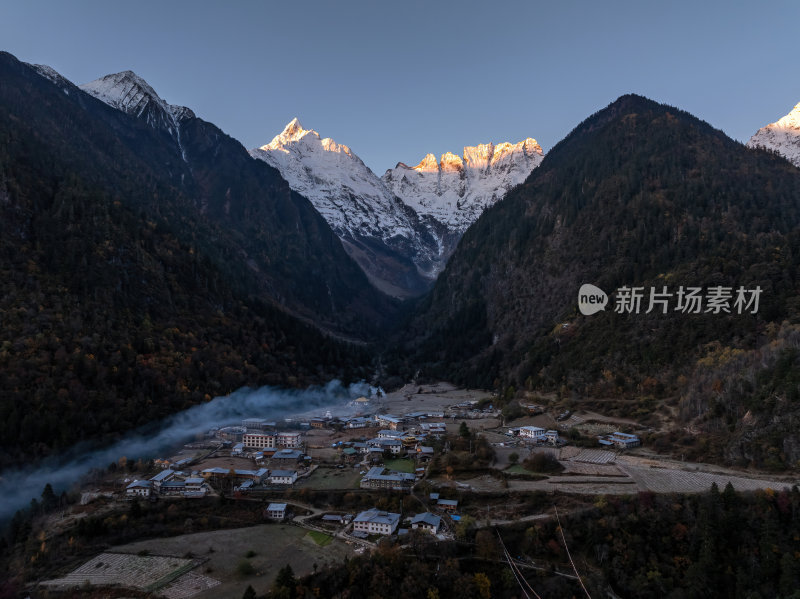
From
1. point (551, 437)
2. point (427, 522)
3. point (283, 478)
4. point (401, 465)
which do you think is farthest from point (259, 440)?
point (551, 437)

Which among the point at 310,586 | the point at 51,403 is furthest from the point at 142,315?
the point at 310,586

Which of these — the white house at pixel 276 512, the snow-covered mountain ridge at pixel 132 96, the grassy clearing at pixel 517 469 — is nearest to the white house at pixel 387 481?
the white house at pixel 276 512

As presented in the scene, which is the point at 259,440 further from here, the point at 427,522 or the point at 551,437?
the point at 551,437

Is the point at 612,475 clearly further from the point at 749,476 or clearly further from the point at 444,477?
the point at 444,477

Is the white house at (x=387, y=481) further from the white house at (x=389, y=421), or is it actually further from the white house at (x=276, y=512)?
the white house at (x=389, y=421)

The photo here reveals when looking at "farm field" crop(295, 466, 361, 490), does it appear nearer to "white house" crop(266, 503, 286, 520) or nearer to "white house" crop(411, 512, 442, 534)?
"white house" crop(266, 503, 286, 520)

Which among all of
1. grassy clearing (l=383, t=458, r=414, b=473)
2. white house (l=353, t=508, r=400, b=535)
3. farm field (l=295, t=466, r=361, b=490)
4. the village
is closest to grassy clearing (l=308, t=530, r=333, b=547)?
the village
